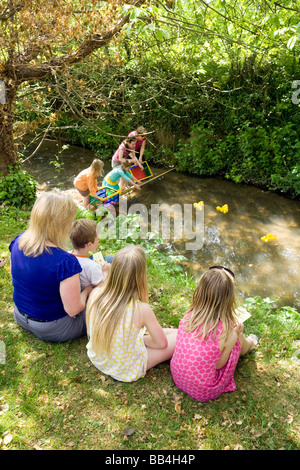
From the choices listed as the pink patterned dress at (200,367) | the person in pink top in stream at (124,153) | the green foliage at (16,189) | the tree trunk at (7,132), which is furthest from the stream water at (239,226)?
the pink patterned dress at (200,367)

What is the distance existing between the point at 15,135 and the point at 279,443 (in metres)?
5.94

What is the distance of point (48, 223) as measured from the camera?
247 centimetres

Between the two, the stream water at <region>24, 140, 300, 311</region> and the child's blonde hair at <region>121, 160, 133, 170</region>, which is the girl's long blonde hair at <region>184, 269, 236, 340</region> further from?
the child's blonde hair at <region>121, 160, 133, 170</region>

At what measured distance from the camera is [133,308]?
2412 millimetres

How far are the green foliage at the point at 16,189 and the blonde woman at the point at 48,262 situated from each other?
336 centimetres

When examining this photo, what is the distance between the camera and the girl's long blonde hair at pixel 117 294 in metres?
2.33

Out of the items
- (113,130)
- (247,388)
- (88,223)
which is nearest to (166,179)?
(113,130)

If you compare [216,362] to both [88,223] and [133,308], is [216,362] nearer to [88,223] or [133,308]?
[133,308]

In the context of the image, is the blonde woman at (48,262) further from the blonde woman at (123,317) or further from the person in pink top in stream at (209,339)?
the person in pink top in stream at (209,339)

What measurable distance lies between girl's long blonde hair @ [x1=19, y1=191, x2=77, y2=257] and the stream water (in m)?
3.12

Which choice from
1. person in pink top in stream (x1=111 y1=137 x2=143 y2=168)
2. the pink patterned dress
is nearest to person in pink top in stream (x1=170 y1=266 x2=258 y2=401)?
the pink patterned dress

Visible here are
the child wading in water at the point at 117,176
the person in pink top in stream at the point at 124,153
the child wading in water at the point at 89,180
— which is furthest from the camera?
the person in pink top in stream at the point at 124,153

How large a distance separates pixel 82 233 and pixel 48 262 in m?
0.58

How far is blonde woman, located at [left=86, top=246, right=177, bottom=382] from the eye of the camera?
2.35m
